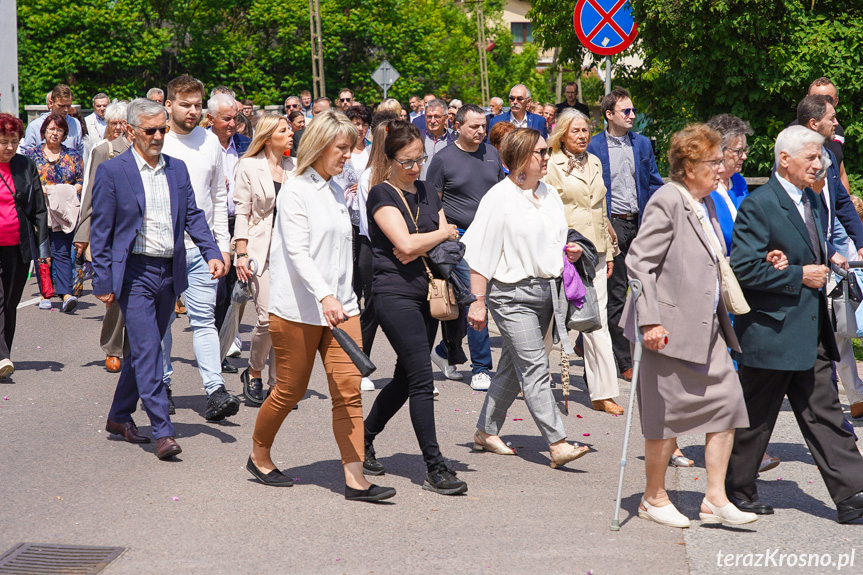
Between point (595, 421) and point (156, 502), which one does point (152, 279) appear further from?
point (595, 421)

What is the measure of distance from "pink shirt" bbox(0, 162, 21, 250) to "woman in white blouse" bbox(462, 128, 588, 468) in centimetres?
431

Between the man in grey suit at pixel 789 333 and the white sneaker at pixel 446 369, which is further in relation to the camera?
the white sneaker at pixel 446 369

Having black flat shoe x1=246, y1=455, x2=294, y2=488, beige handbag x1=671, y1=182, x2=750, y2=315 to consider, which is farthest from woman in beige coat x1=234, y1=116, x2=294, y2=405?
beige handbag x1=671, y1=182, x2=750, y2=315

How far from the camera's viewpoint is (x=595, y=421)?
781 centimetres

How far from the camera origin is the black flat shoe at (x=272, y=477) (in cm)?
602

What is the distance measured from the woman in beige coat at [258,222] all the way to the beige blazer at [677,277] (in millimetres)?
3426

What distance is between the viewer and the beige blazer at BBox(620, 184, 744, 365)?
530 centimetres

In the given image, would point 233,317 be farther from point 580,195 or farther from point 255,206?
point 580,195

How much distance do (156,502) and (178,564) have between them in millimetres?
979

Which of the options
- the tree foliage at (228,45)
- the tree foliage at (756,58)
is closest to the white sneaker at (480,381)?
the tree foliage at (756,58)

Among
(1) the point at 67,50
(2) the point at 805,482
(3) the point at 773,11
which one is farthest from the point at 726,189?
(1) the point at 67,50

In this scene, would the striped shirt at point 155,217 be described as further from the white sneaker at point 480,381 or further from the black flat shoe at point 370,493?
the white sneaker at point 480,381

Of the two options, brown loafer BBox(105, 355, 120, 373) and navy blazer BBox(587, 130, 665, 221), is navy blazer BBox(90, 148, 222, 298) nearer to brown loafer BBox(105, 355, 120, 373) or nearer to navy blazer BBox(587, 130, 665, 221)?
brown loafer BBox(105, 355, 120, 373)

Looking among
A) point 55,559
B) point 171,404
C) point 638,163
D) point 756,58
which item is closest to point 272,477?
point 55,559
